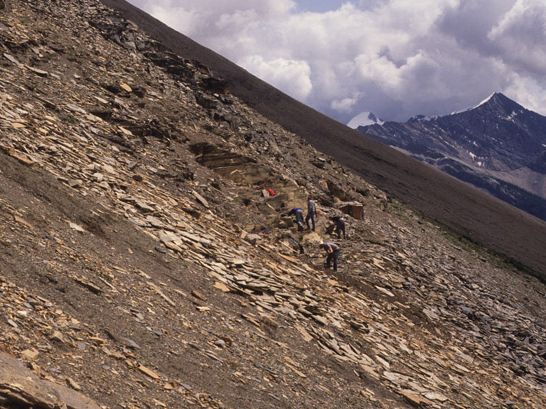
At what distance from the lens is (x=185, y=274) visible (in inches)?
551

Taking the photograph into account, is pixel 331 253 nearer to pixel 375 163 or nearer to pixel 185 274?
pixel 185 274

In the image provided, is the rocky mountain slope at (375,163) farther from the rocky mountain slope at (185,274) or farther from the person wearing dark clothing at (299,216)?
the person wearing dark clothing at (299,216)

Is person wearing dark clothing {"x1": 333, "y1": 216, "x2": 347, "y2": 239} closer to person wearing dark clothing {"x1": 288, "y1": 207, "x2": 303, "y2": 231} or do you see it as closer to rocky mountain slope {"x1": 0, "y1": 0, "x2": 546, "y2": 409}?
rocky mountain slope {"x1": 0, "y1": 0, "x2": 546, "y2": 409}

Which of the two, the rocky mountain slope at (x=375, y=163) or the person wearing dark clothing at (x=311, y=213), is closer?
the person wearing dark clothing at (x=311, y=213)

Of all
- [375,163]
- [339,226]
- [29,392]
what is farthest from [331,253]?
[375,163]

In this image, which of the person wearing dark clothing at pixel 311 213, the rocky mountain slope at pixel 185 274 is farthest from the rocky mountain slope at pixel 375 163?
the person wearing dark clothing at pixel 311 213

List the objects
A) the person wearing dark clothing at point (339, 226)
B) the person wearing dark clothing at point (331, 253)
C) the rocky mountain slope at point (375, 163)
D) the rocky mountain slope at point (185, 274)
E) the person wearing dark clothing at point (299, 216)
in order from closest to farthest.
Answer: the rocky mountain slope at point (185, 274), the person wearing dark clothing at point (331, 253), the person wearing dark clothing at point (299, 216), the person wearing dark clothing at point (339, 226), the rocky mountain slope at point (375, 163)

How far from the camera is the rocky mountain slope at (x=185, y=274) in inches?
371

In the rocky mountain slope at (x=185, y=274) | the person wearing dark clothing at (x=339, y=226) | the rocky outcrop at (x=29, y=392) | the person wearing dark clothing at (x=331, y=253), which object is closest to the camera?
the rocky outcrop at (x=29, y=392)

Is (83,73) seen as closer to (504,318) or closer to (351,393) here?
(351,393)

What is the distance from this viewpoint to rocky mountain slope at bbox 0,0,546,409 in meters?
9.43

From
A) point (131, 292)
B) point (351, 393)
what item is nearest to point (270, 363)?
point (351, 393)

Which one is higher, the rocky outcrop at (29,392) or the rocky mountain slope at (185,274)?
the rocky mountain slope at (185,274)

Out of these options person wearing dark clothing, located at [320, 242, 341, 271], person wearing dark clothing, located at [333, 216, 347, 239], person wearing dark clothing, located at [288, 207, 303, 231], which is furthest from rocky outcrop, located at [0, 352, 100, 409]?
person wearing dark clothing, located at [333, 216, 347, 239]
